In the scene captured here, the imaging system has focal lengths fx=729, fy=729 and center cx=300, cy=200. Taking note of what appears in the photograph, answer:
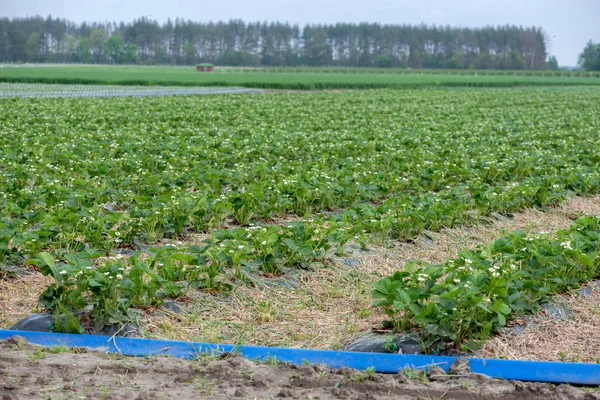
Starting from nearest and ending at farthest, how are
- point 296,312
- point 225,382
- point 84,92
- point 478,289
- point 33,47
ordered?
point 225,382, point 478,289, point 296,312, point 84,92, point 33,47

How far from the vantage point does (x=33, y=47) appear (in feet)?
398

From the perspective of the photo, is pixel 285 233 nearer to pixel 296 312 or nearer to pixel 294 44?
pixel 296 312

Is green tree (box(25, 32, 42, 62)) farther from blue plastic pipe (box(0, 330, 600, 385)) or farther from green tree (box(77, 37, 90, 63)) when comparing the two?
blue plastic pipe (box(0, 330, 600, 385))

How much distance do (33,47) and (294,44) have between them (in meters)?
48.8

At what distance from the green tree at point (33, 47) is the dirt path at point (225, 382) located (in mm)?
123872

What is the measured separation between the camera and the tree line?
134 metres

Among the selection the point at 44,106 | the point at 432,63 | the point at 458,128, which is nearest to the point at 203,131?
the point at 458,128

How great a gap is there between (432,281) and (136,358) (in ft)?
6.38

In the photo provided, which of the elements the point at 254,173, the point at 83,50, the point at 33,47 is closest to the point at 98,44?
the point at 83,50

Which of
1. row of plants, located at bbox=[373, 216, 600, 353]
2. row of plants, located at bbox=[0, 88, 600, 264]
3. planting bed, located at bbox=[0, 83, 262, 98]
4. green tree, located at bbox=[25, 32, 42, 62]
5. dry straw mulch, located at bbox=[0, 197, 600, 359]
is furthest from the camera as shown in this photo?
green tree, located at bbox=[25, 32, 42, 62]

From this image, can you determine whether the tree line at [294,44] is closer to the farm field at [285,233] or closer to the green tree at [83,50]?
the green tree at [83,50]

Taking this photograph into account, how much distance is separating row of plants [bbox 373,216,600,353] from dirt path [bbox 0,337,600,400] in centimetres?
47

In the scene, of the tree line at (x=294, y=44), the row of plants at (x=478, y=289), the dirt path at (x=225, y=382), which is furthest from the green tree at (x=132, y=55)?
the dirt path at (x=225, y=382)

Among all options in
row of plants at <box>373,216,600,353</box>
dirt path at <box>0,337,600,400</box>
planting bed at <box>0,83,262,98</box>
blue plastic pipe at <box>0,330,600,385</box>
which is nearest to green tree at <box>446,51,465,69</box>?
planting bed at <box>0,83,262,98</box>
